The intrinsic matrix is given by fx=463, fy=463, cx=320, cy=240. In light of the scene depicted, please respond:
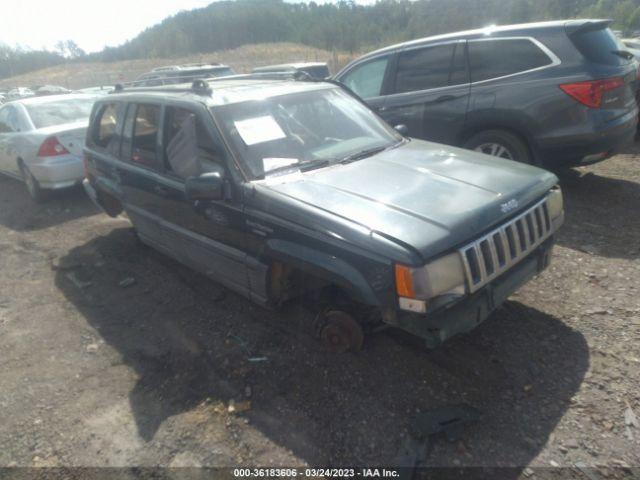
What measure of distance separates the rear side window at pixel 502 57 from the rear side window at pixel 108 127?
396 centimetres

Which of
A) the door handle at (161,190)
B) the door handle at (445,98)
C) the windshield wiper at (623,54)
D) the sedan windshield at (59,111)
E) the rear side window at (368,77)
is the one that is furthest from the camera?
the sedan windshield at (59,111)

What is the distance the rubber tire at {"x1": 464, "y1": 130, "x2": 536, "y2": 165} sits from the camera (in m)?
5.15

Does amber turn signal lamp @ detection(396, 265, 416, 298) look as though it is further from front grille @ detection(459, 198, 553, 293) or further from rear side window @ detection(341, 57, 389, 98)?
rear side window @ detection(341, 57, 389, 98)

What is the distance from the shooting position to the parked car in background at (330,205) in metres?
2.50

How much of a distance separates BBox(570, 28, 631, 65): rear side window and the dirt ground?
1.87 m

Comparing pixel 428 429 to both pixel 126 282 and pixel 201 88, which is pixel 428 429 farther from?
pixel 126 282

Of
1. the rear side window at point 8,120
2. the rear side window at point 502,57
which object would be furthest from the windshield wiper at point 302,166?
the rear side window at point 8,120

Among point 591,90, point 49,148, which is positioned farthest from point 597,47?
point 49,148

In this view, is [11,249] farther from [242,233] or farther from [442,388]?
[442,388]

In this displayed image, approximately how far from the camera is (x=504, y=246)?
8.88ft

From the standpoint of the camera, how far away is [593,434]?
8.07ft

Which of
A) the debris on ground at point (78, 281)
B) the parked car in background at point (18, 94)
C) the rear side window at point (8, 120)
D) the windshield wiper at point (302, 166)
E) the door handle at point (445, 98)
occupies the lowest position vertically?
the debris on ground at point (78, 281)

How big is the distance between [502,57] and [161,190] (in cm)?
400

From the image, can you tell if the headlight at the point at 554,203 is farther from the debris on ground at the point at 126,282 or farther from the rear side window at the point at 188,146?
the debris on ground at the point at 126,282
